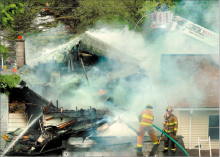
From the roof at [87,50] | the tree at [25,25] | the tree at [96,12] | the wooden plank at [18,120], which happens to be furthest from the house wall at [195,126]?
the tree at [25,25]

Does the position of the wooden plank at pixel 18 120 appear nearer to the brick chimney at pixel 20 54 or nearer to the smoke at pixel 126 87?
the smoke at pixel 126 87

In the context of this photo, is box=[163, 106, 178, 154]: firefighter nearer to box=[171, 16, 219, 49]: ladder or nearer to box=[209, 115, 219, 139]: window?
box=[209, 115, 219, 139]: window

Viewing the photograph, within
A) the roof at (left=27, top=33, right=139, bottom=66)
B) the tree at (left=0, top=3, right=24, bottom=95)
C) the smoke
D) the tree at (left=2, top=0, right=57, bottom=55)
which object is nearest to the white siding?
the smoke

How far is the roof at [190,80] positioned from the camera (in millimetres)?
8578

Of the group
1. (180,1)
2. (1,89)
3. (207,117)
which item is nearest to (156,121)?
(207,117)

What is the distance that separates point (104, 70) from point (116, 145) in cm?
375

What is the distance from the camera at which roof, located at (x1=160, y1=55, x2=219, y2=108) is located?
8.58 metres

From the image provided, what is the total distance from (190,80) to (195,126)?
1815mm

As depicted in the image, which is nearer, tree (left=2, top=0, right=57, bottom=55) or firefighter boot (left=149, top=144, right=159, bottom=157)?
firefighter boot (left=149, top=144, right=159, bottom=157)

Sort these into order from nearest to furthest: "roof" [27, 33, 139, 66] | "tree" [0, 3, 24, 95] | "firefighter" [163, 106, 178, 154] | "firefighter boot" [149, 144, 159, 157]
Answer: "tree" [0, 3, 24, 95] → "firefighter" [163, 106, 178, 154] → "firefighter boot" [149, 144, 159, 157] → "roof" [27, 33, 139, 66]

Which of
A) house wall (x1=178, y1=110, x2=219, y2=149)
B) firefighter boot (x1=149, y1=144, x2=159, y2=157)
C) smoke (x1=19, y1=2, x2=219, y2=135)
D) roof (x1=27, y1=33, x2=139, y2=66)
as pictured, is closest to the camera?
firefighter boot (x1=149, y1=144, x2=159, y2=157)

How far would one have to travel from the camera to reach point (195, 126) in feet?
29.1

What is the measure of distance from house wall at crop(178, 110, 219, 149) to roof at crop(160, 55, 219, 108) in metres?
A: 0.54

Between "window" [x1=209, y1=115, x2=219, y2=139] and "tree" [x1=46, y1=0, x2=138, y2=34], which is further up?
"tree" [x1=46, y1=0, x2=138, y2=34]
